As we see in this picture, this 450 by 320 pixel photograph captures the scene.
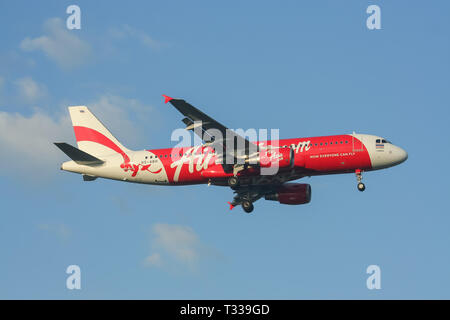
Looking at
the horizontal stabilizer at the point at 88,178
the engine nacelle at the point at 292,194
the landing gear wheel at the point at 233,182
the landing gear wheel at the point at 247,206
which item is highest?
the horizontal stabilizer at the point at 88,178

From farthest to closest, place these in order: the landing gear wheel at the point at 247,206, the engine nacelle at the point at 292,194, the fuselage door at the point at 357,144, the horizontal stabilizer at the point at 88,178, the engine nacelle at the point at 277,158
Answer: the engine nacelle at the point at 292,194 → the landing gear wheel at the point at 247,206 → the horizontal stabilizer at the point at 88,178 → the fuselage door at the point at 357,144 → the engine nacelle at the point at 277,158

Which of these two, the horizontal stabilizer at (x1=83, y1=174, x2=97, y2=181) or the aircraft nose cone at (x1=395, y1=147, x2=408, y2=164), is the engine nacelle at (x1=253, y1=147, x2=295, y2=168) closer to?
the aircraft nose cone at (x1=395, y1=147, x2=408, y2=164)

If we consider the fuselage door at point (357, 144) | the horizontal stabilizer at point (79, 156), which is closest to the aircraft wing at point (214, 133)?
the fuselage door at point (357, 144)

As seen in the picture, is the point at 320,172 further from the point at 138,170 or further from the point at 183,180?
the point at 138,170

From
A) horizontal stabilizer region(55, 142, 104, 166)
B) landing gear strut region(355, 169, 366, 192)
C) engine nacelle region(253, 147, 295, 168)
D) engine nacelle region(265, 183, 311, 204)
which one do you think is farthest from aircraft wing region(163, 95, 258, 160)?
horizontal stabilizer region(55, 142, 104, 166)

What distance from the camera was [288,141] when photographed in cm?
6688

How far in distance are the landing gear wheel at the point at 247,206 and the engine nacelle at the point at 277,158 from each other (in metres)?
6.55

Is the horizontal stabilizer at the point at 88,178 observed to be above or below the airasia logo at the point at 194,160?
below

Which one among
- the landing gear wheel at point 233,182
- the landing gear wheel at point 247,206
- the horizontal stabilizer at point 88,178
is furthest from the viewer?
the landing gear wheel at point 247,206

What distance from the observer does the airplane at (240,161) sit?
65.0 m

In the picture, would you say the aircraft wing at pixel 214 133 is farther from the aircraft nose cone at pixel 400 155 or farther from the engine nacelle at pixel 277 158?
the aircraft nose cone at pixel 400 155

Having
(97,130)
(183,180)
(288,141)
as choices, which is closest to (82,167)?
Result: (97,130)

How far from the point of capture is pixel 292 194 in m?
71.9

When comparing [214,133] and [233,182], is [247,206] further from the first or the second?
[214,133]
